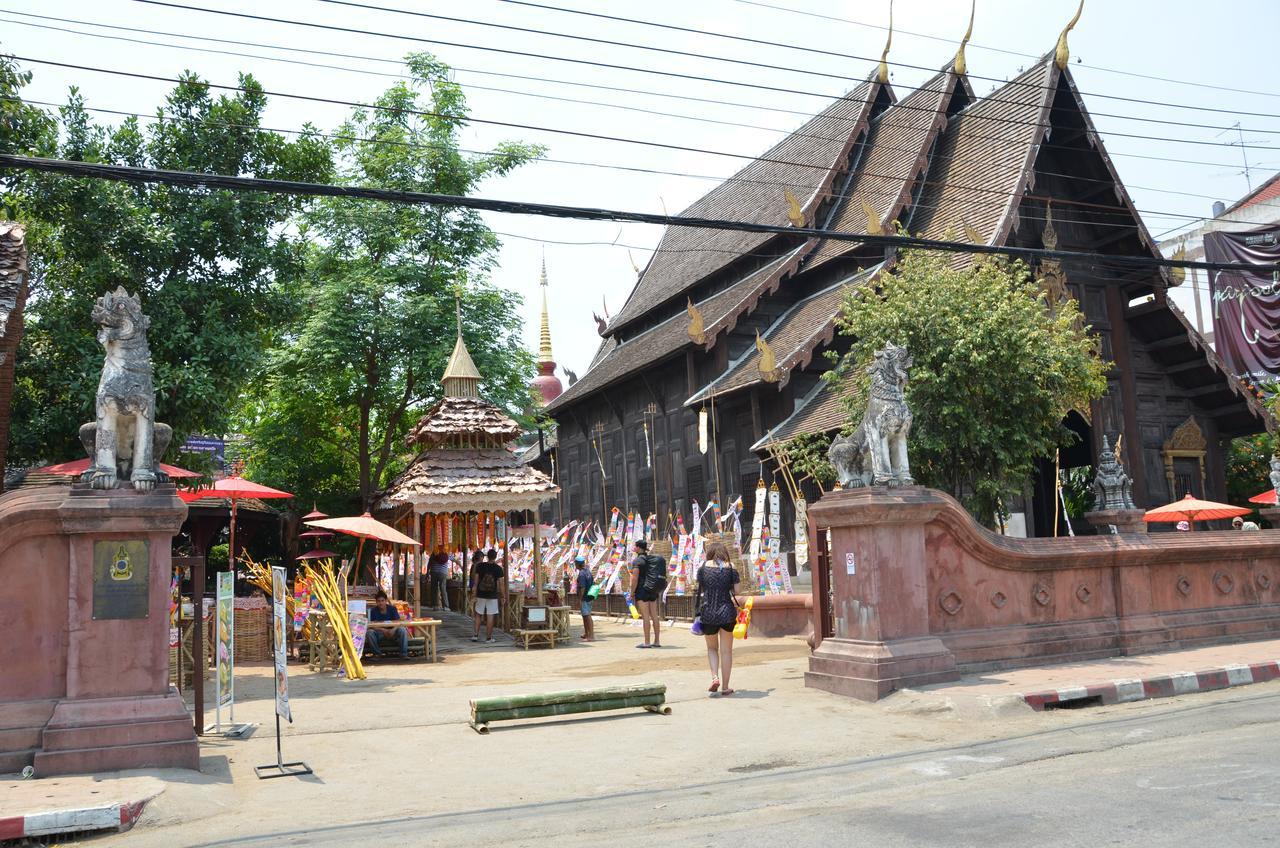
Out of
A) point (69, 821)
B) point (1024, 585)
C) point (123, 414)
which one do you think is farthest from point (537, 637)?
point (69, 821)

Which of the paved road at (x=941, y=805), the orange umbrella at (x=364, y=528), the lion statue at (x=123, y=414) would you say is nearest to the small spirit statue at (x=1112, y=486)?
the paved road at (x=941, y=805)

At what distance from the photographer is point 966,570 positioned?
1146cm

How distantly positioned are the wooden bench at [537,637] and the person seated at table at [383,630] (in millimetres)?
2092

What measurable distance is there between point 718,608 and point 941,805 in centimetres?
498

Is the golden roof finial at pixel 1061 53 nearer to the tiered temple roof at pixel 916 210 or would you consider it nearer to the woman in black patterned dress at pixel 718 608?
the tiered temple roof at pixel 916 210

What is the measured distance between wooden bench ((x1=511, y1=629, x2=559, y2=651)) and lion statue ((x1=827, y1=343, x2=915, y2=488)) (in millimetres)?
7716

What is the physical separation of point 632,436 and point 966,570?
61.4ft

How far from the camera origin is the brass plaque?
26.3ft

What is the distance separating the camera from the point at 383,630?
16.1 m

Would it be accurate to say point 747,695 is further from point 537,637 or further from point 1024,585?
point 537,637

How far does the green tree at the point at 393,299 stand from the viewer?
2362cm

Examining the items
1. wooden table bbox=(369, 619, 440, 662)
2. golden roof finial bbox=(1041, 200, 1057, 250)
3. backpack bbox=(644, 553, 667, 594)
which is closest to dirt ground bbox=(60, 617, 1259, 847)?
wooden table bbox=(369, 619, 440, 662)

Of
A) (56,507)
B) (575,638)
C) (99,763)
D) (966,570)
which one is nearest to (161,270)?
(56,507)

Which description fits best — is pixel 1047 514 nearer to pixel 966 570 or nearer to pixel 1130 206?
pixel 1130 206
